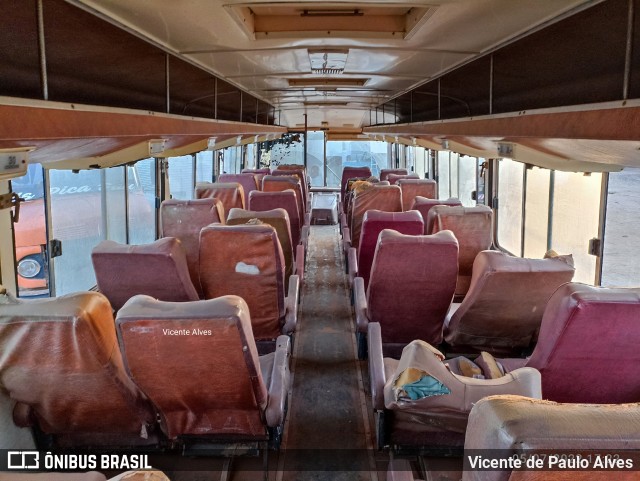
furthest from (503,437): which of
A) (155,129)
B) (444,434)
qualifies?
(155,129)

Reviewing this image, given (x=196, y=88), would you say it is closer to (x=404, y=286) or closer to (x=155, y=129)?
(x=155, y=129)

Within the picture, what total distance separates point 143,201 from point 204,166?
282cm

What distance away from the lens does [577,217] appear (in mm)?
4711

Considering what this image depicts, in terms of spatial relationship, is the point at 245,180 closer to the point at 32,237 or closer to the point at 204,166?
the point at 204,166

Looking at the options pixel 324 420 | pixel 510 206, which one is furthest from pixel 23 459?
pixel 510 206

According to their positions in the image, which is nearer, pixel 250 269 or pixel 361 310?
pixel 250 269

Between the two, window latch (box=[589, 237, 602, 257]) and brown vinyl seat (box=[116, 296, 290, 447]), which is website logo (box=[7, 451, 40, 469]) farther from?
window latch (box=[589, 237, 602, 257])

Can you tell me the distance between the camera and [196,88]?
19.2 feet

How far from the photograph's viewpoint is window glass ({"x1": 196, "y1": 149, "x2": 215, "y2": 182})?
912cm

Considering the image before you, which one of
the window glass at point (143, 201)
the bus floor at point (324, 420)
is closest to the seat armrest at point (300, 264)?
the bus floor at point (324, 420)

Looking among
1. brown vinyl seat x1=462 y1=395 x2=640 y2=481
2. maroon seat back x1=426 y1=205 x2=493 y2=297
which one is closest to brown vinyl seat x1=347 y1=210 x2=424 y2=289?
maroon seat back x1=426 y1=205 x2=493 y2=297

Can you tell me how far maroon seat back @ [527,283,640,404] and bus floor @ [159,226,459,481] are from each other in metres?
0.80

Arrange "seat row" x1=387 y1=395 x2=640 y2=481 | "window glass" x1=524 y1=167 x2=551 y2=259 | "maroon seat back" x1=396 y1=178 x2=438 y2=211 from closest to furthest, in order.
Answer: "seat row" x1=387 y1=395 x2=640 y2=481 < "window glass" x1=524 y1=167 x2=551 y2=259 < "maroon seat back" x1=396 y1=178 x2=438 y2=211

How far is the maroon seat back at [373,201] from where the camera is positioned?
637 cm
